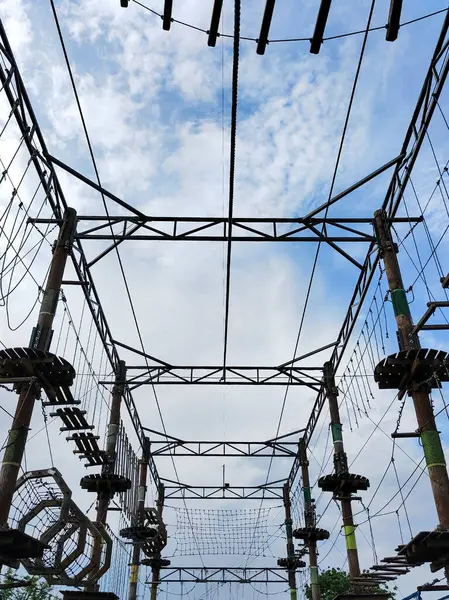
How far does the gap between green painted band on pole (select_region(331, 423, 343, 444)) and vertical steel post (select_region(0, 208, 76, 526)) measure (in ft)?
39.2

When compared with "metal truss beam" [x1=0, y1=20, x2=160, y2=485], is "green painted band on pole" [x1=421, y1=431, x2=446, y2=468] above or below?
below

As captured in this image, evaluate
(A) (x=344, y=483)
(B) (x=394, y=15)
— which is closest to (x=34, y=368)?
(B) (x=394, y=15)

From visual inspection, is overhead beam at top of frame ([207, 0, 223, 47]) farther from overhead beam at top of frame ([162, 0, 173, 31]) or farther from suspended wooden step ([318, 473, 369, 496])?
suspended wooden step ([318, 473, 369, 496])

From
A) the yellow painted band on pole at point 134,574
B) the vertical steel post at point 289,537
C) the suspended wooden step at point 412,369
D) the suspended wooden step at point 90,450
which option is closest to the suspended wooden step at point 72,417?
the suspended wooden step at point 90,450

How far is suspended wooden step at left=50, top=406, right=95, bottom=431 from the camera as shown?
1403 cm

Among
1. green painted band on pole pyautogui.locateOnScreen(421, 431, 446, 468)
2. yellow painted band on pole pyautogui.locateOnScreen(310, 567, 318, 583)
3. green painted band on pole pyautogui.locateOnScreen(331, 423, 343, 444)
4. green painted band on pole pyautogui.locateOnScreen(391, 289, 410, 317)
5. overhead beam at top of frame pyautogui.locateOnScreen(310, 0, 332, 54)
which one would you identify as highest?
green painted band on pole pyautogui.locateOnScreen(331, 423, 343, 444)

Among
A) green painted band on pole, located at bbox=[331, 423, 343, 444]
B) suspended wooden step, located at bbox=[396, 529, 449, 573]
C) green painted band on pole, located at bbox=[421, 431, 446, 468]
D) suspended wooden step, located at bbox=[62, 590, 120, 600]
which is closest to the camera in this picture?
suspended wooden step, located at bbox=[396, 529, 449, 573]

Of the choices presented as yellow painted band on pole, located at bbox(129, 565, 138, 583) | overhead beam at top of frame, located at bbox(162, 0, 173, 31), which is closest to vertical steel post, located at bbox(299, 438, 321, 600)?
yellow painted band on pole, located at bbox(129, 565, 138, 583)

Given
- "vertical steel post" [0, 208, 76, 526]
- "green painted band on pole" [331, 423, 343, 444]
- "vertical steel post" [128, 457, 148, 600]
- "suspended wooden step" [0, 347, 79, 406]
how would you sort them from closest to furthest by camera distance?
1. "vertical steel post" [0, 208, 76, 526]
2. "suspended wooden step" [0, 347, 79, 406]
3. "green painted band on pole" [331, 423, 343, 444]
4. "vertical steel post" [128, 457, 148, 600]

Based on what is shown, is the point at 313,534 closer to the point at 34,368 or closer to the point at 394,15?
the point at 34,368

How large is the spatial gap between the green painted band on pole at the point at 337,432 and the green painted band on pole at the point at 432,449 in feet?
30.9

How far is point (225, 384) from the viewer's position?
21453mm

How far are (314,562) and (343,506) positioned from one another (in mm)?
8142

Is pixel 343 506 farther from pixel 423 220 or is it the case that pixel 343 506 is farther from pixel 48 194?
pixel 48 194
